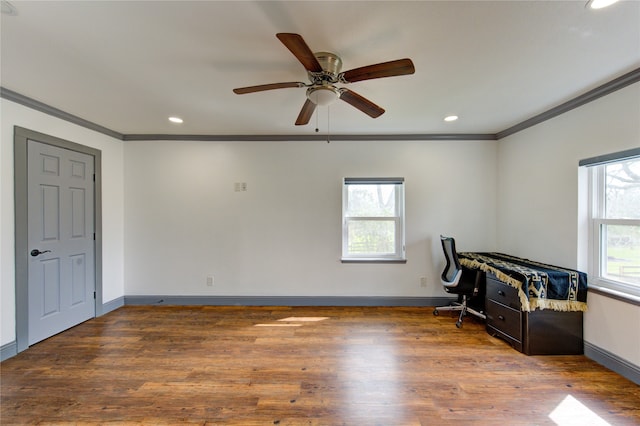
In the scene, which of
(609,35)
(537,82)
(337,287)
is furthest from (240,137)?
(609,35)

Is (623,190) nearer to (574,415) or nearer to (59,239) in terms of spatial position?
(574,415)

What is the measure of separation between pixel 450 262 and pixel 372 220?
44.1 inches

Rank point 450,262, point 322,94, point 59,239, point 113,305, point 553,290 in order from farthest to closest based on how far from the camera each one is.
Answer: point 113,305 → point 450,262 → point 59,239 → point 553,290 → point 322,94

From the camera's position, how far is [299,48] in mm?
1276

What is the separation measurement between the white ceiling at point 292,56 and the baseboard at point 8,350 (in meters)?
2.27

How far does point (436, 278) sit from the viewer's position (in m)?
3.44

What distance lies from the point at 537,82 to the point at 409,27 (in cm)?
142

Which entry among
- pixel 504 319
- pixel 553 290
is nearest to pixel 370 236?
pixel 504 319

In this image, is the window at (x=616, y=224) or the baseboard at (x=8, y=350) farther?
the baseboard at (x=8, y=350)

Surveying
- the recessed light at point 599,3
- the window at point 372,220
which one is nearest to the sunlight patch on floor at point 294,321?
the window at point 372,220

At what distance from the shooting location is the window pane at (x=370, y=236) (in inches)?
140

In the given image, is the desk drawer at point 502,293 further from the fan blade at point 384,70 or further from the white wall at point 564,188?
the fan blade at point 384,70

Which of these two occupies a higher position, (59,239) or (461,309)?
(59,239)

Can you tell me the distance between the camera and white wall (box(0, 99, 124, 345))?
218cm
